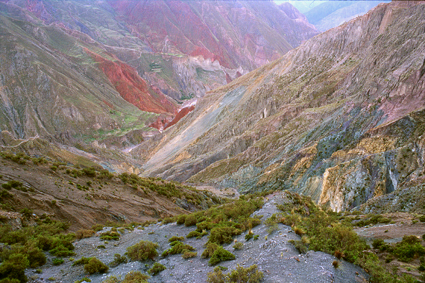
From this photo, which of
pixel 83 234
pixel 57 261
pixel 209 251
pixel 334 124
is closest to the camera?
pixel 57 261

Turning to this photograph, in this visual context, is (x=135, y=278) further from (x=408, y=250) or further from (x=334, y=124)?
(x=334, y=124)

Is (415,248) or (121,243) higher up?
(415,248)

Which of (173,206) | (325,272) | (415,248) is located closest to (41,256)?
(325,272)

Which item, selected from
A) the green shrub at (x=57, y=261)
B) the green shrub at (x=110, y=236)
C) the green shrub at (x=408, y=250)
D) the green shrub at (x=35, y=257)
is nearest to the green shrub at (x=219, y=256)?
the green shrub at (x=408, y=250)

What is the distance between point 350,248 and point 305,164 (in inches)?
855

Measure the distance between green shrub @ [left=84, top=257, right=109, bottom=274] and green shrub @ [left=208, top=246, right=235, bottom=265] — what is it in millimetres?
4175

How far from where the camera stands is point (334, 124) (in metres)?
32.8

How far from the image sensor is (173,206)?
26328mm

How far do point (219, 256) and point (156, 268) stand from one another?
8.41 ft

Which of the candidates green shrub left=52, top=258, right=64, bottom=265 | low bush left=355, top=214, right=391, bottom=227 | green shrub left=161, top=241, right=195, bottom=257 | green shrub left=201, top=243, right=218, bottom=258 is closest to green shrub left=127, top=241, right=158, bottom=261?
green shrub left=161, top=241, right=195, bottom=257

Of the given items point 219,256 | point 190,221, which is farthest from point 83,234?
point 219,256

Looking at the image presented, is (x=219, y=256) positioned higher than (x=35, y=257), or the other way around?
(x=35, y=257)

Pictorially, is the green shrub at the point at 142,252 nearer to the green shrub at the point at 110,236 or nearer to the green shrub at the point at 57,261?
the green shrub at the point at 57,261

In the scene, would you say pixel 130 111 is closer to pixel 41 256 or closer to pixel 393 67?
pixel 393 67
